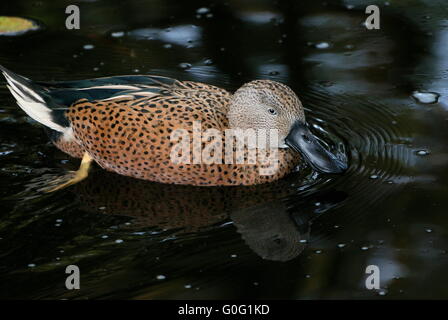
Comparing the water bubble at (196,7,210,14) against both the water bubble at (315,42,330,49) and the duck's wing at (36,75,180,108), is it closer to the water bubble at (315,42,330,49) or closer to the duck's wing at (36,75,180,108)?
the water bubble at (315,42,330,49)

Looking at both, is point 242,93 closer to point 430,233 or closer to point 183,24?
point 430,233

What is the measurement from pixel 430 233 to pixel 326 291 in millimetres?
931

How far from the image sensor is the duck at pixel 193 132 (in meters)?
6.07

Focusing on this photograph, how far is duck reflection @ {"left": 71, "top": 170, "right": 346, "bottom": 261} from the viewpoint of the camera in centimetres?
547

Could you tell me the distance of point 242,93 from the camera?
6152mm

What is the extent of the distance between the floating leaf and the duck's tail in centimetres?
207

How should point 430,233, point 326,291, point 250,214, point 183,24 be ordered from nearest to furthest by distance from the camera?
point 326,291 → point 430,233 → point 250,214 → point 183,24

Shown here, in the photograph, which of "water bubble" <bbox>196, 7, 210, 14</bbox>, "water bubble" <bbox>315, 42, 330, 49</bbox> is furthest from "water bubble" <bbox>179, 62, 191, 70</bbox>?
"water bubble" <bbox>315, 42, 330, 49</bbox>

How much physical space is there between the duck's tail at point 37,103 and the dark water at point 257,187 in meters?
0.27

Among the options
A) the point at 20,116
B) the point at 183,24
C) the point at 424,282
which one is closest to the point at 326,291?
the point at 424,282

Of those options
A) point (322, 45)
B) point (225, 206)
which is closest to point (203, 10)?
point (322, 45)

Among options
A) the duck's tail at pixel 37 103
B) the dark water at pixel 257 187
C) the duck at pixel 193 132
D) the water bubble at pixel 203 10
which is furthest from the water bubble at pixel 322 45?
the duck's tail at pixel 37 103

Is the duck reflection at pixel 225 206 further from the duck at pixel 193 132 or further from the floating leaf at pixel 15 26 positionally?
the floating leaf at pixel 15 26

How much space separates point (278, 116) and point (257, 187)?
0.56 meters
